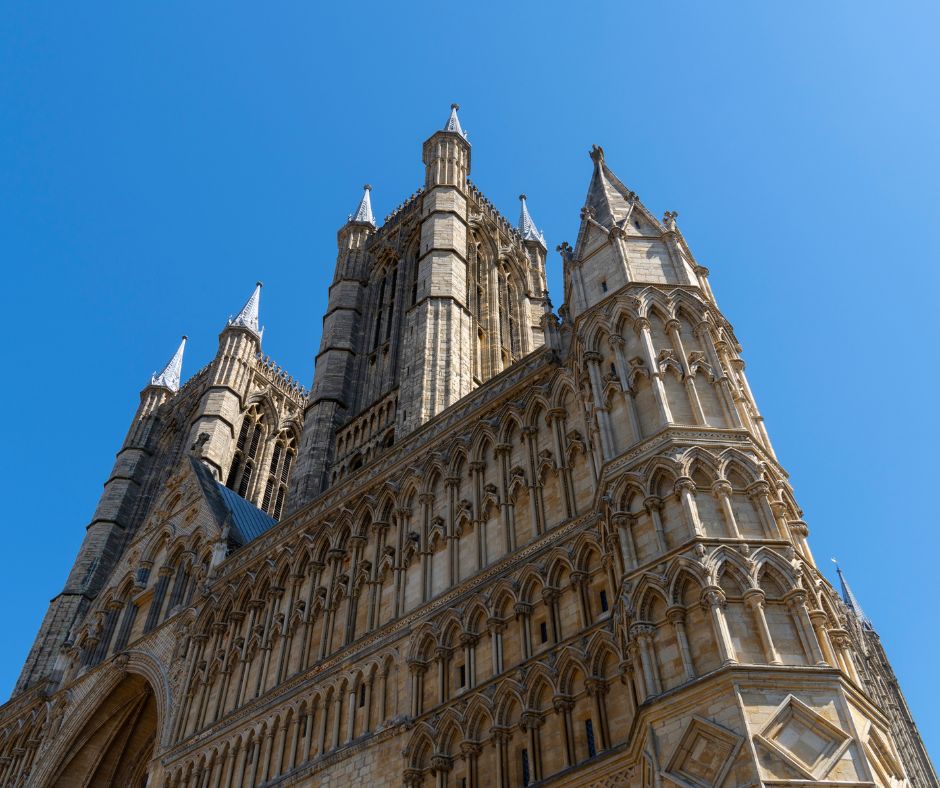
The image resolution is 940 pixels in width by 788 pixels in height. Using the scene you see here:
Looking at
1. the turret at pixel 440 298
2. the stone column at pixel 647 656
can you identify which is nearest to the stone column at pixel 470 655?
the stone column at pixel 647 656

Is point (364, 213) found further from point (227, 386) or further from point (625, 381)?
point (625, 381)

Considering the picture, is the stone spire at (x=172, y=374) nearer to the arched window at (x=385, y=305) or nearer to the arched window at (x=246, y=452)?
the arched window at (x=246, y=452)

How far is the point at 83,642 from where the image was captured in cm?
2950

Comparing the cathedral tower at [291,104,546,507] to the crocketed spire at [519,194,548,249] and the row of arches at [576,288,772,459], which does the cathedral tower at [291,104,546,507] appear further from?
the row of arches at [576,288,772,459]

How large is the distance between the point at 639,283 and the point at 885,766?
31.8 feet

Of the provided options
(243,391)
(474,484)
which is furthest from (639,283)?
(243,391)

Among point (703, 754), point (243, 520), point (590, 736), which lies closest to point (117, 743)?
point (243, 520)

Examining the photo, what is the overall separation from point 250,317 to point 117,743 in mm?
34099

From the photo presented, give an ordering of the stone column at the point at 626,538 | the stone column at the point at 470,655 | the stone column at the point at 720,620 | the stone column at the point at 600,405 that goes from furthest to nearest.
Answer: the stone column at the point at 470,655 → the stone column at the point at 600,405 → the stone column at the point at 626,538 → the stone column at the point at 720,620

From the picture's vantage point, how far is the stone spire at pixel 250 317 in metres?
57.0

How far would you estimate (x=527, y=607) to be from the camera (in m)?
16.8

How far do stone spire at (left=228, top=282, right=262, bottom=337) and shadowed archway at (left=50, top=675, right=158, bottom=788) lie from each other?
32.1 m

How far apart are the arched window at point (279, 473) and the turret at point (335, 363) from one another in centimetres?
1126

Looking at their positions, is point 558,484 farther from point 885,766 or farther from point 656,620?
point 885,766
